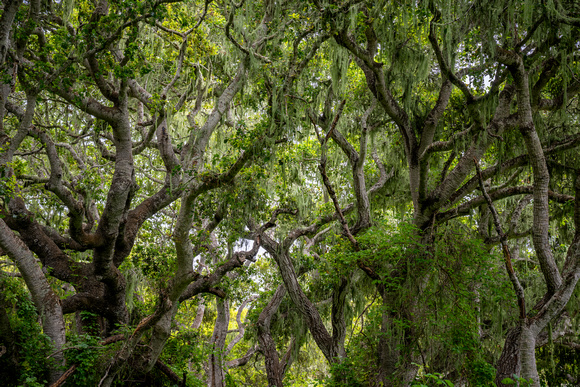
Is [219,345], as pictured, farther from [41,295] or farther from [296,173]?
[41,295]

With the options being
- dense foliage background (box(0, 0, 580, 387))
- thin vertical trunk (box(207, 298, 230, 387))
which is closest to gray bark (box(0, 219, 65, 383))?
dense foliage background (box(0, 0, 580, 387))

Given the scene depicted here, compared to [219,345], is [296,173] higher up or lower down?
higher up

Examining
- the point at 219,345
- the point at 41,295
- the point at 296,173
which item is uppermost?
the point at 296,173

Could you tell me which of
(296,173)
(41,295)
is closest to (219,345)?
(296,173)

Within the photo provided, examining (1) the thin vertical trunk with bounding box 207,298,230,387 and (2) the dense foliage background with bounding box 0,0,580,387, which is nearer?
(2) the dense foliage background with bounding box 0,0,580,387

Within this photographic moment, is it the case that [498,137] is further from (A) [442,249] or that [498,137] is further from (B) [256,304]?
(B) [256,304]

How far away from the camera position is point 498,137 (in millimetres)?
5602

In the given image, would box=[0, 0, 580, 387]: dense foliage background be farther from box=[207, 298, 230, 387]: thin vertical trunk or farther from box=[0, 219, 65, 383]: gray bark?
box=[207, 298, 230, 387]: thin vertical trunk

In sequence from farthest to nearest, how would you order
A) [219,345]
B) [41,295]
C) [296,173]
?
[219,345] → [296,173] → [41,295]

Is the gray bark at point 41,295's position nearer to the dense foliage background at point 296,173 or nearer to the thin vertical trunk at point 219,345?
the dense foliage background at point 296,173

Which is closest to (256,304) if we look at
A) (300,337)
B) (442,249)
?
(300,337)

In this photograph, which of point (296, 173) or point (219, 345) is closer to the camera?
point (296, 173)

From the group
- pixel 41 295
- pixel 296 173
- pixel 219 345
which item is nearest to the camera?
pixel 41 295

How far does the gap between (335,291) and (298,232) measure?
4.33 ft
